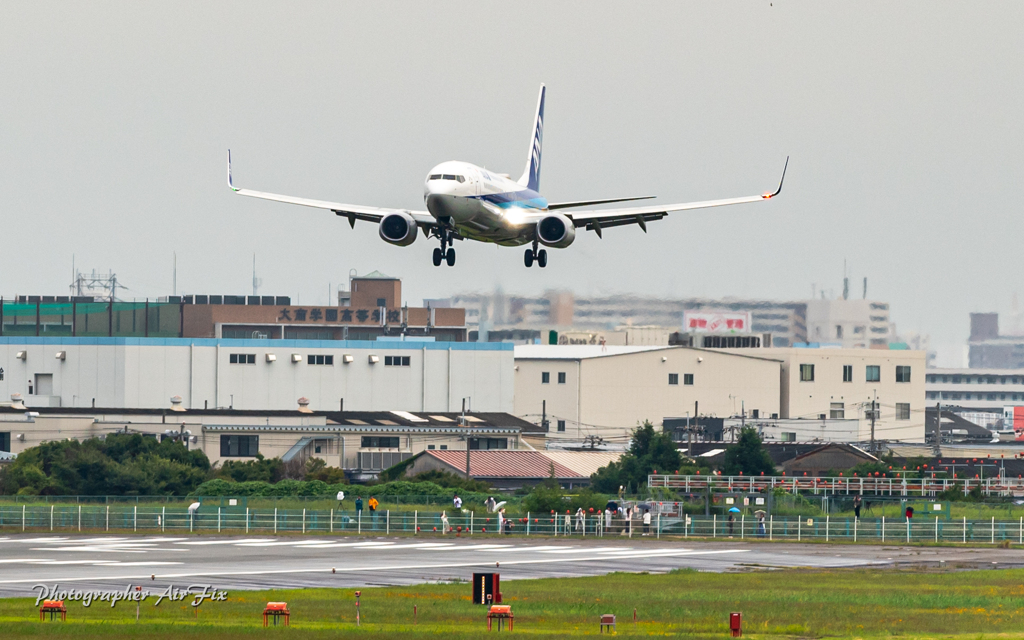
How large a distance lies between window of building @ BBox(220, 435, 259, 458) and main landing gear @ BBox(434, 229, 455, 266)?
7276 centimetres

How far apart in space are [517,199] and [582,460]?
67736mm

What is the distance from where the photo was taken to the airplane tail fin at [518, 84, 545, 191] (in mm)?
83694

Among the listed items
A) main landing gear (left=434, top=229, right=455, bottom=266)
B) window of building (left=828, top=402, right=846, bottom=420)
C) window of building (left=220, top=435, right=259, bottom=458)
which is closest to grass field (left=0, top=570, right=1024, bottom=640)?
main landing gear (left=434, top=229, right=455, bottom=266)

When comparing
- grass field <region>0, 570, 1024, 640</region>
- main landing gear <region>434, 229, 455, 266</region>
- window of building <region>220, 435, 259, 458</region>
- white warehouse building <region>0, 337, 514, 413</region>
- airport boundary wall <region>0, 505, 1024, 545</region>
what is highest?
main landing gear <region>434, 229, 455, 266</region>

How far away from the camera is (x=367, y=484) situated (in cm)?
11356

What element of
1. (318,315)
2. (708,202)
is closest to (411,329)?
(318,315)

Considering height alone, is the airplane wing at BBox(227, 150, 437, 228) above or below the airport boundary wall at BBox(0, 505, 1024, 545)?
above

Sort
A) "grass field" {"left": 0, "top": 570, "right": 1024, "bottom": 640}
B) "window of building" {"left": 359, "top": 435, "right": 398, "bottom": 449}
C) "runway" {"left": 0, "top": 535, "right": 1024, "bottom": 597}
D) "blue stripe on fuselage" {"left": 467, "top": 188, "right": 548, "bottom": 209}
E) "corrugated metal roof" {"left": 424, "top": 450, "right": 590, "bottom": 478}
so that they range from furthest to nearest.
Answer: "window of building" {"left": 359, "top": 435, "right": 398, "bottom": 449}, "corrugated metal roof" {"left": 424, "top": 450, "right": 590, "bottom": 478}, "blue stripe on fuselage" {"left": 467, "top": 188, "right": 548, "bottom": 209}, "runway" {"left": 0, "top": 535, "right": 1024, "bottom": 597}, "grass field" {"left": 0, "top": 570, "right": 1024, "bottom": 640}

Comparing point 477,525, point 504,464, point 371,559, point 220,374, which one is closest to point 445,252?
point 371,559

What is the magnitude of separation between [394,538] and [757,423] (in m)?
89.3

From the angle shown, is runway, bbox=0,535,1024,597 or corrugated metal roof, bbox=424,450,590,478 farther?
corrugated metal roof, bbox=424,450,590,478

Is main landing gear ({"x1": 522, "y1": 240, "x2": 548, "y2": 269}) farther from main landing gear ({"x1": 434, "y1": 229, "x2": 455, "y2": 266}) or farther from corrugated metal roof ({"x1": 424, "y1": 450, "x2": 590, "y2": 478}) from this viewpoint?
corrugated metal roof ({"x1": 424, "y1": 450, "x2": 590, "y2": 478})

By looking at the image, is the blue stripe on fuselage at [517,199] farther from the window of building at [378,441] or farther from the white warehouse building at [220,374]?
the white warehouse building at [220,374]

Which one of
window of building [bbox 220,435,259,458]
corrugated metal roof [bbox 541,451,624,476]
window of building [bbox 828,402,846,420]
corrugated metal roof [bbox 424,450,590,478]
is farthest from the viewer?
window of building [bbox 828,402,846,420]
